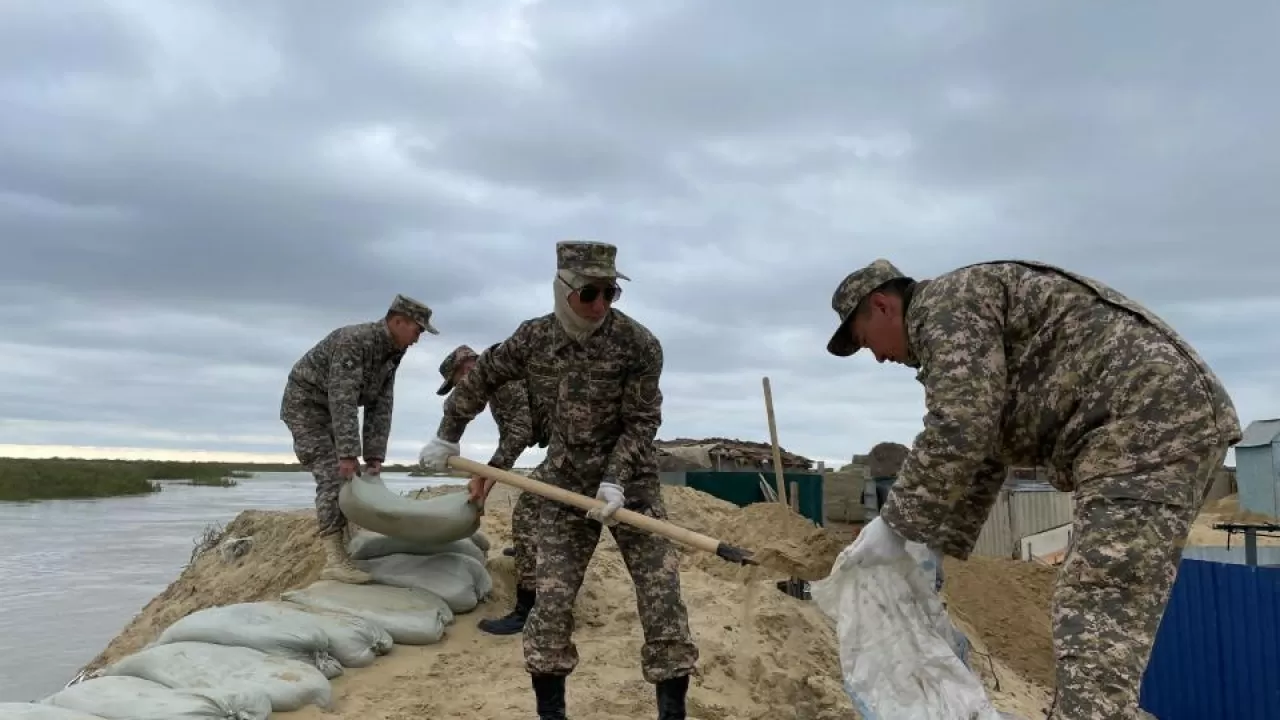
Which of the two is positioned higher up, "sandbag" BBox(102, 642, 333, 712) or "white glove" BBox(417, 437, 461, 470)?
"white glove" BBox(417, 437, 461, 470)

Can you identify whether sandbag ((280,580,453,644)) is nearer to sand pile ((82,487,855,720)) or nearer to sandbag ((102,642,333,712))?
sand pile ((82,487,855,720))

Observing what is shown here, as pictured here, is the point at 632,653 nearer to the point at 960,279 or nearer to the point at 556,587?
the point at 556,587

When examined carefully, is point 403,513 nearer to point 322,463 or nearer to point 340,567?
point 340,567

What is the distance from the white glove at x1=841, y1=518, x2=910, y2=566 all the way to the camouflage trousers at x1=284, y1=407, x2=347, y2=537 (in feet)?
10.7

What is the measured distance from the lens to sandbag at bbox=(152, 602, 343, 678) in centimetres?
364

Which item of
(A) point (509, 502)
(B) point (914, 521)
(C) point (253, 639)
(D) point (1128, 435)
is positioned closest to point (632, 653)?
(C) point (253, 639)

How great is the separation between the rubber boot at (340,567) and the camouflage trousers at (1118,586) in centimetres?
361

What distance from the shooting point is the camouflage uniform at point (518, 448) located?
4727mm

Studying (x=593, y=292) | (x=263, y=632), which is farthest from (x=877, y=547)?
(x=263, y=632)

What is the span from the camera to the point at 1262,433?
16.7m

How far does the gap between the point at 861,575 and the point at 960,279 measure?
76cm

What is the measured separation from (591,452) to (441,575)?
1.71 m

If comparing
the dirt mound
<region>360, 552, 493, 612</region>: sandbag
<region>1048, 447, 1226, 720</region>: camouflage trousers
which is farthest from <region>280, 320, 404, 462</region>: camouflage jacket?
the dirt mound

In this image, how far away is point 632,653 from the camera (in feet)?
14.6
